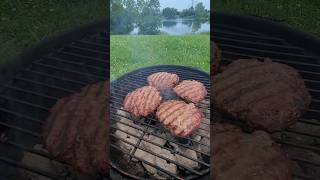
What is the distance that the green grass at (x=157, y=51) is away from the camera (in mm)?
1291

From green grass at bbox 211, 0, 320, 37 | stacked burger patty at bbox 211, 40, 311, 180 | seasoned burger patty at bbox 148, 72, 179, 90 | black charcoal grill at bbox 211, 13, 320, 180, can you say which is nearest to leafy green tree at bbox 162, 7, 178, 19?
seasoned burger patty at bbox 148, 72, 179, 90

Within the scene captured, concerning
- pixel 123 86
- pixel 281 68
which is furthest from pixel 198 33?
pixel 281 68

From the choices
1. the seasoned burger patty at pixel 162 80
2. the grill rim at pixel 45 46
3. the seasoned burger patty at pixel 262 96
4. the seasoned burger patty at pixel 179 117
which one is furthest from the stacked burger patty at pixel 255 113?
the grill rim at pixel 45 46

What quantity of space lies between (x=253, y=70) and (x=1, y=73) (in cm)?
94

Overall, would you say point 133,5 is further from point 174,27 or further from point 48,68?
point 48,68

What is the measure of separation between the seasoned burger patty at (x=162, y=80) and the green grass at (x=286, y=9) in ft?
2.82

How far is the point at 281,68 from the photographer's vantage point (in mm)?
1707

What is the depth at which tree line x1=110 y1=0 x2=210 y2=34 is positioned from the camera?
1252mm

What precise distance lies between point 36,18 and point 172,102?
98 cm

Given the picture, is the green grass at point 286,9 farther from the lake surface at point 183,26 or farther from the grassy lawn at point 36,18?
the lake surface at point 183,26

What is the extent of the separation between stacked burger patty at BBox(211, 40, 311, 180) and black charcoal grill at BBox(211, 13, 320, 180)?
0.09 m

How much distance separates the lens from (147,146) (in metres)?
1.61

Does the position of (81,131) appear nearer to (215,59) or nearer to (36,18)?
(215,59)

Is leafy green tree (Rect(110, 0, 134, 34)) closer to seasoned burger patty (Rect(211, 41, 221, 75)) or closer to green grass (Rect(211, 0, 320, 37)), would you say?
seasoned burger patty (Rect(211, 41, 221, 75))
